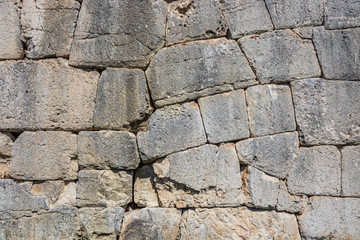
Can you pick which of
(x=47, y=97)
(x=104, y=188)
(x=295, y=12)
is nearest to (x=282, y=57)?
(x=295, y=12)

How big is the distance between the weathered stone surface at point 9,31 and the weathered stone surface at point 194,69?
1.49 metres

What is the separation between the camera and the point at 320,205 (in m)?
3.55

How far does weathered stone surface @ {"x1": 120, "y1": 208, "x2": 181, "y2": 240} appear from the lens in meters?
3.77

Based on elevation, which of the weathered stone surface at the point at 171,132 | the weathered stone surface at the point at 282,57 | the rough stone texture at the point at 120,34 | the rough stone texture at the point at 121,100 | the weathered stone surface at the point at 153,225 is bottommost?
the weathered stone surface at the point at 153,225

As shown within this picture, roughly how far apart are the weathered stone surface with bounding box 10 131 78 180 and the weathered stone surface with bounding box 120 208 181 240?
80cm

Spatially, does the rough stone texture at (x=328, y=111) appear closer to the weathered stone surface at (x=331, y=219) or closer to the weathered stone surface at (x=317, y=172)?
the weathered stone surface at (x=317, y=172)

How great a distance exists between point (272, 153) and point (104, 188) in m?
1.73

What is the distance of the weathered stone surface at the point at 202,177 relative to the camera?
12.0 ft

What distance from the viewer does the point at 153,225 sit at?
149 inches

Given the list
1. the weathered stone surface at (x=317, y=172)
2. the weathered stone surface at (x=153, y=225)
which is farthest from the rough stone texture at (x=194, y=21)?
the weathered stone surface at (x=153, y=225)

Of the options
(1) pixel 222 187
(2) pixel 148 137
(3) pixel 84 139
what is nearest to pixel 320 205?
(1) pixel 222 187

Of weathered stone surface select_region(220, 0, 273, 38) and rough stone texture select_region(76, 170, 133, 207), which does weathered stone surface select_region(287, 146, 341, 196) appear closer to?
weathered stone surface select_region(220, 0, 273, 38)

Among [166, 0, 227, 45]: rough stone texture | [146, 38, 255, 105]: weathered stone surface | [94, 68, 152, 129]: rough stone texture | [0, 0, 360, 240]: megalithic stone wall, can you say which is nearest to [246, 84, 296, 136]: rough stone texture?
[0, 0, 360, 240]: megalithic stone wall

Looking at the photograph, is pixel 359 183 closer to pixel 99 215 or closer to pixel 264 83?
pixel 264 83
